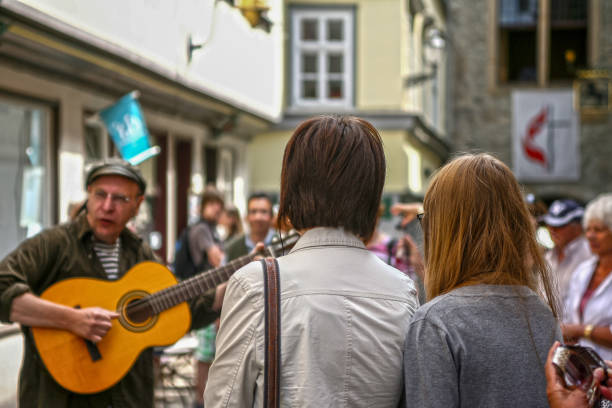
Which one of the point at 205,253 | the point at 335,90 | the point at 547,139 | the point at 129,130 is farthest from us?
the point at 547,139

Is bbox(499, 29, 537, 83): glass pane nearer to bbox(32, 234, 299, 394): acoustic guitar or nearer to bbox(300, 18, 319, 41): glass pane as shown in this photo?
bbox(300, 18, 319, 41): glass pane

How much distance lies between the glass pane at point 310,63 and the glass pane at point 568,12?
1146 cm

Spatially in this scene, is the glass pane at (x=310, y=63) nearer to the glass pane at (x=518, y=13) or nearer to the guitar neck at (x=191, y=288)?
the glass pane at (x=518, y=13)

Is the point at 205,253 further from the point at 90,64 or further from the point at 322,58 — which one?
the point at 322,58

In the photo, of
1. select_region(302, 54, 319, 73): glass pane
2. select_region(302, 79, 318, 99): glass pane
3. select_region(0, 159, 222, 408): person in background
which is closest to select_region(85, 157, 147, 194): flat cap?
select_region(0, 159, 222, 408): person in background

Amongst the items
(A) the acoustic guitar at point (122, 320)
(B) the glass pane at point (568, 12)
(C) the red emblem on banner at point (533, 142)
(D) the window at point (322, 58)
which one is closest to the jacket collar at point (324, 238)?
(A) the acoustic guitar at point (122, 320)

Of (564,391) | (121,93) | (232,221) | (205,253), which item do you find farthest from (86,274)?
(232,221)

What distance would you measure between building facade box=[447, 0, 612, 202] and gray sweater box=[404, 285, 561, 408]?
2109 centimetres

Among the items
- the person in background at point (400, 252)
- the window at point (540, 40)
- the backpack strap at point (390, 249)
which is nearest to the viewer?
the person in background at point (400, 252)

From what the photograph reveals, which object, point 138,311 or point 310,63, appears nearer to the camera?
point 138,311

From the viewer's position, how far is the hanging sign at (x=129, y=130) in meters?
7.21

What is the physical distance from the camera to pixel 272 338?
7.13ft

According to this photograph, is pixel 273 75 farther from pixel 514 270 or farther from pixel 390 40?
pixel 514 270

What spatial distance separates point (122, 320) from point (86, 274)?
0.26 meters
